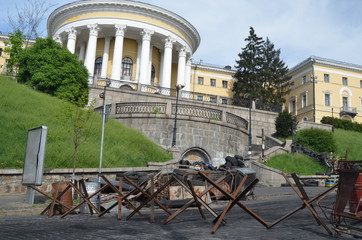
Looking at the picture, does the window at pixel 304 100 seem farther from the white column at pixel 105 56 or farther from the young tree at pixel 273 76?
the white column at pixel 105 56

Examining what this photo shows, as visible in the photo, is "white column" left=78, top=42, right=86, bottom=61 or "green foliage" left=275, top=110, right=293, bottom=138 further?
"white column" left=78, top=42, right=86, bottom=61

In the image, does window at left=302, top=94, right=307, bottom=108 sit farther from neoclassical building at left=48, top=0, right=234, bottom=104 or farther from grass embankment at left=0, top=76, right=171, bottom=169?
grass embankment at left=0, top=76, right=171, bottom=169

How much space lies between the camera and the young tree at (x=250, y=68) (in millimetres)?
50562

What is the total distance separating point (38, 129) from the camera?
30.6 ft

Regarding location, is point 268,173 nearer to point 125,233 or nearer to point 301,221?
point 301,221

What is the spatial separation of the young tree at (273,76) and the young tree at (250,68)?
3.76 ft

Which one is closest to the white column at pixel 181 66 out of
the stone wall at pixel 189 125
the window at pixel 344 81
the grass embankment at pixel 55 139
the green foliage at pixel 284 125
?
the green foliage at pixel 284 125

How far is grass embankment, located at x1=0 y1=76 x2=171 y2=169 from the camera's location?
1402 cm

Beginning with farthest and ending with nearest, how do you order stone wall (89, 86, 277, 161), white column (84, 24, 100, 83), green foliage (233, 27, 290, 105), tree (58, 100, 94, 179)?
green foliage (233, 27, 290, 105) → white column (84, 24, 100, 83) → stone wall (89, 86, 277, 161) → tree (58, 100, 94, 179)

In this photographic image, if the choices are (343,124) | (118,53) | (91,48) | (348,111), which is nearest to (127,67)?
(118,53)

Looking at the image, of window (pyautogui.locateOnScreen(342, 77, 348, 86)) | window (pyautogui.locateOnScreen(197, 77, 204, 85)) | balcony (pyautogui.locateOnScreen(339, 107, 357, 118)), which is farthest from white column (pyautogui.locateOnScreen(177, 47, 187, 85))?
window (pyautogui.locateOnScreen(342, 77, 348, 86))

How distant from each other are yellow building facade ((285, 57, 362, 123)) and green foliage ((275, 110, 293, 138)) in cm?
2324

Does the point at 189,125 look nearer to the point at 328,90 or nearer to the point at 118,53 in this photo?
the point at 118,53

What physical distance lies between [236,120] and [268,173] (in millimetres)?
5153
